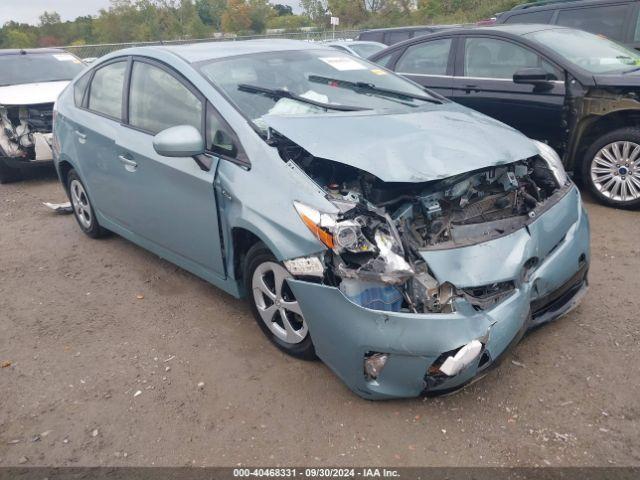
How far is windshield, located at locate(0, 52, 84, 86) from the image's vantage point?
8094 mm

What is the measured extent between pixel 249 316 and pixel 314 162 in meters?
1.23

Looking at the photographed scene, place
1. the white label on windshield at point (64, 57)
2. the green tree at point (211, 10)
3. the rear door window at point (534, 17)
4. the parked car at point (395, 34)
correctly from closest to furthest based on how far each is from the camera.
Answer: the rear door window at point (534, 17), the white label on windshield at point (64, 57), the parked car at point (395, 34), the green tree at point (211, 10)

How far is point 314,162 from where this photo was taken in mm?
2947

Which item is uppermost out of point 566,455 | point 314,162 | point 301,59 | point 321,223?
point 301,59

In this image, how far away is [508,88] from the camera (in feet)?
18.1

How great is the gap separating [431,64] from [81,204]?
13.2 feet

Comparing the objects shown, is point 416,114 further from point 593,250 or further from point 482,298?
point 593,250

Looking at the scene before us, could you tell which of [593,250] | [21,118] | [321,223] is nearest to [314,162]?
[321,223]

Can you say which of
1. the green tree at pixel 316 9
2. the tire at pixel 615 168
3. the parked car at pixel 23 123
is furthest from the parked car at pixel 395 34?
the green tree at pixel 316 9

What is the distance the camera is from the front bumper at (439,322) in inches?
94.0

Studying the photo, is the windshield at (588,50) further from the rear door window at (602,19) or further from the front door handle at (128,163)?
the front door handle at (128,163)

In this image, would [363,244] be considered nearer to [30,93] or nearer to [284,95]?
[284,95]

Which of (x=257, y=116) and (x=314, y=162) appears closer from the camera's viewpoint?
(x=314, y=162)

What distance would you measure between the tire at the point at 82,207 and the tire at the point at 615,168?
15.0 ft
